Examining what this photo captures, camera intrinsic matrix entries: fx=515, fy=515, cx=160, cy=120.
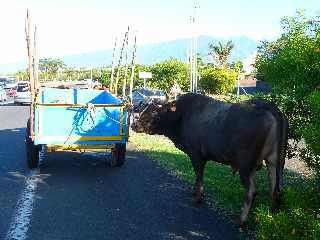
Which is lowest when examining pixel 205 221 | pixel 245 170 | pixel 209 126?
pixel 205 221

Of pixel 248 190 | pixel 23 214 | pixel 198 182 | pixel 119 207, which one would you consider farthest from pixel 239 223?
pixel 23 214

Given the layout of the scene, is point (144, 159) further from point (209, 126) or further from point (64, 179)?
point (209, 126)

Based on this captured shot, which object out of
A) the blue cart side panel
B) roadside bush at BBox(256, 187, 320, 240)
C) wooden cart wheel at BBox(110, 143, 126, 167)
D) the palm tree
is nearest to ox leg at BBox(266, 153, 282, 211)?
roadside bush at BBox(256, 187, 320, 240)

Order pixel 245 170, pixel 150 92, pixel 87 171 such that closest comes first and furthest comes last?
pixel 245 170 < pixel 87 171 < pixel 150 92

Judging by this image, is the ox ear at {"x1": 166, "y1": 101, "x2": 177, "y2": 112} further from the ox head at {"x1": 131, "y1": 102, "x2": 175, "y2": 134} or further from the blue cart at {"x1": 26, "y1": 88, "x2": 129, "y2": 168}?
the blue cart at {"x1": 26, "y1": 88, "x2": 129, "y2": 168}

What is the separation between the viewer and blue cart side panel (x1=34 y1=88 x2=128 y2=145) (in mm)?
10031

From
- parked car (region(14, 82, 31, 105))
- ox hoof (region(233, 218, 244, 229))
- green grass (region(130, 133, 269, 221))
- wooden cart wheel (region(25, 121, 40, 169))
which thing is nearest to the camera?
ox hoof (region(233, 218, 244, 229))

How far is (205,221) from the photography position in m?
6.86

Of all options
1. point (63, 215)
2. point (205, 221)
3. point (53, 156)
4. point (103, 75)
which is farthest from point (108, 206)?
point (103, 75)

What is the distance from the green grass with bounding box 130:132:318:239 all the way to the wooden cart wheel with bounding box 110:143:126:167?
2.97ft

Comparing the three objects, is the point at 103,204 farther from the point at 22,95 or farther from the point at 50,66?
the point at 50,66

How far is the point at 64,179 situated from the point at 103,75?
35771mm

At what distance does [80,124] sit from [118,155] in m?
1.10

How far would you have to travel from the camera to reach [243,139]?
6.81 meters
